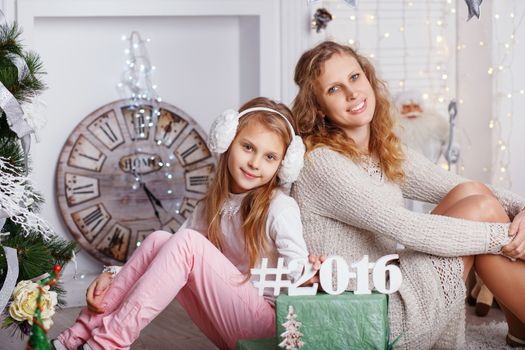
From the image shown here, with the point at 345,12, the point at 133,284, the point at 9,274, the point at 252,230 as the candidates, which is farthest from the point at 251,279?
the point at 345,12

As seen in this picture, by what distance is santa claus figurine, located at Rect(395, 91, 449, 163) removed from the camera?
12.5 ft

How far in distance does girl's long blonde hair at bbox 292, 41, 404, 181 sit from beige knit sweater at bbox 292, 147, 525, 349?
0.21ft

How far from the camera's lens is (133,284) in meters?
2.25

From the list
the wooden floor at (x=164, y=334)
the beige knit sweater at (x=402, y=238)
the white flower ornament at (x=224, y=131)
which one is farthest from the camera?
the wooden floor at (x=164, y=334)

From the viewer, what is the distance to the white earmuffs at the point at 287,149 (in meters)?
2.25

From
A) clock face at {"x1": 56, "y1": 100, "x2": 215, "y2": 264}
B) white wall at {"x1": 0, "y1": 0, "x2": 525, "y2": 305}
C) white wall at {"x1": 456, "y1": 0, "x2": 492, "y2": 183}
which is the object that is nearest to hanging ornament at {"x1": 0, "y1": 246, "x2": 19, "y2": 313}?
white wall at {"x1": 0, "y1": 0, "x2": 525, "y2": 305}

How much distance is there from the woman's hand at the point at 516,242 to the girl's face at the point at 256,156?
632 millimetres

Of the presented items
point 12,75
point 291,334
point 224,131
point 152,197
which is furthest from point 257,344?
point 152,197

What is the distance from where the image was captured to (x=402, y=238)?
2201 mm

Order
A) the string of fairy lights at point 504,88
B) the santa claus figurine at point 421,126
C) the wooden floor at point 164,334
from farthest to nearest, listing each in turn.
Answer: the string of fairy lights at point 504,88, the santa claus figurine at point 421,126, the wooden floor at point 164,334

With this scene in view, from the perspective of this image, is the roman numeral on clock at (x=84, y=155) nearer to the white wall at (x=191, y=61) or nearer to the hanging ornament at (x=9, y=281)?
the white wall at (x=191, y=61)

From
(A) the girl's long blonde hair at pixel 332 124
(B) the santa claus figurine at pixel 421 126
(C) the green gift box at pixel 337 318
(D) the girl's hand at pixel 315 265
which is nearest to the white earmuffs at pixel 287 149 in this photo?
(A) the girl's long blonde hair at pixel 332 124

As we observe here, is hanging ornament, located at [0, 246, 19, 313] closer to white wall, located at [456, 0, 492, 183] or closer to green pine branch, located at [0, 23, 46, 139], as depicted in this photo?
green pine branch, located at [0, 23, 46, 139]

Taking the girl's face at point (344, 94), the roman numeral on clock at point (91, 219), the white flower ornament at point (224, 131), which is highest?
the girl's face at point (344, 94)
